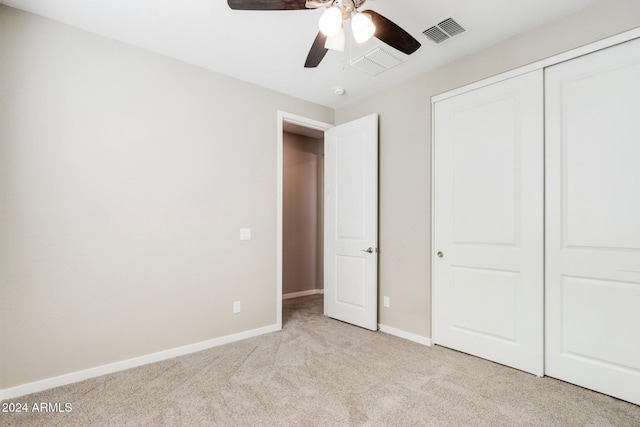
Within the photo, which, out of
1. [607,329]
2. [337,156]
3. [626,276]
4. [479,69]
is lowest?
[607,329]

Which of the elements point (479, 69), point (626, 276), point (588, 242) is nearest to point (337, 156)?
point (479, 69)

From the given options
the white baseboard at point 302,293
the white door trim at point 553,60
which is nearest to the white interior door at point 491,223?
the white door trim at point 553,60

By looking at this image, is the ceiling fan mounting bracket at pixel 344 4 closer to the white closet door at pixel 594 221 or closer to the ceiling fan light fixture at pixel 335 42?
the ceiling fan light fixture at pixel 335 42

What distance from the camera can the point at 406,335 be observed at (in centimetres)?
335

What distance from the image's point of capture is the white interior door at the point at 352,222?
3.61m

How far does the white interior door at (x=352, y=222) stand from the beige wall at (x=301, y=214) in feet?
4.15

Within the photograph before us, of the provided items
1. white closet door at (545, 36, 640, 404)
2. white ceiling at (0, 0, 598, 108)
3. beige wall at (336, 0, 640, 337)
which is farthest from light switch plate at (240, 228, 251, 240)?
white closet door at (545, 36, 640, 404)

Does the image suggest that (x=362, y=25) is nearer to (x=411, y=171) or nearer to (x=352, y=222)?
(x=411, y=171)

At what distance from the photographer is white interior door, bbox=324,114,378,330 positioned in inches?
142

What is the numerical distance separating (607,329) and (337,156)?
115 inches

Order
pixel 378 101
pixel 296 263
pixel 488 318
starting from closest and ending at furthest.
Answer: pixel 488 318 → pixel 378 101 → pixel 296 263

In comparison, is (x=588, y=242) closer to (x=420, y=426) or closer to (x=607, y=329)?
(x=607, y=329)

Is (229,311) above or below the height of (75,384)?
above

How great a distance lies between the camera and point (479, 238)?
2.84 m
